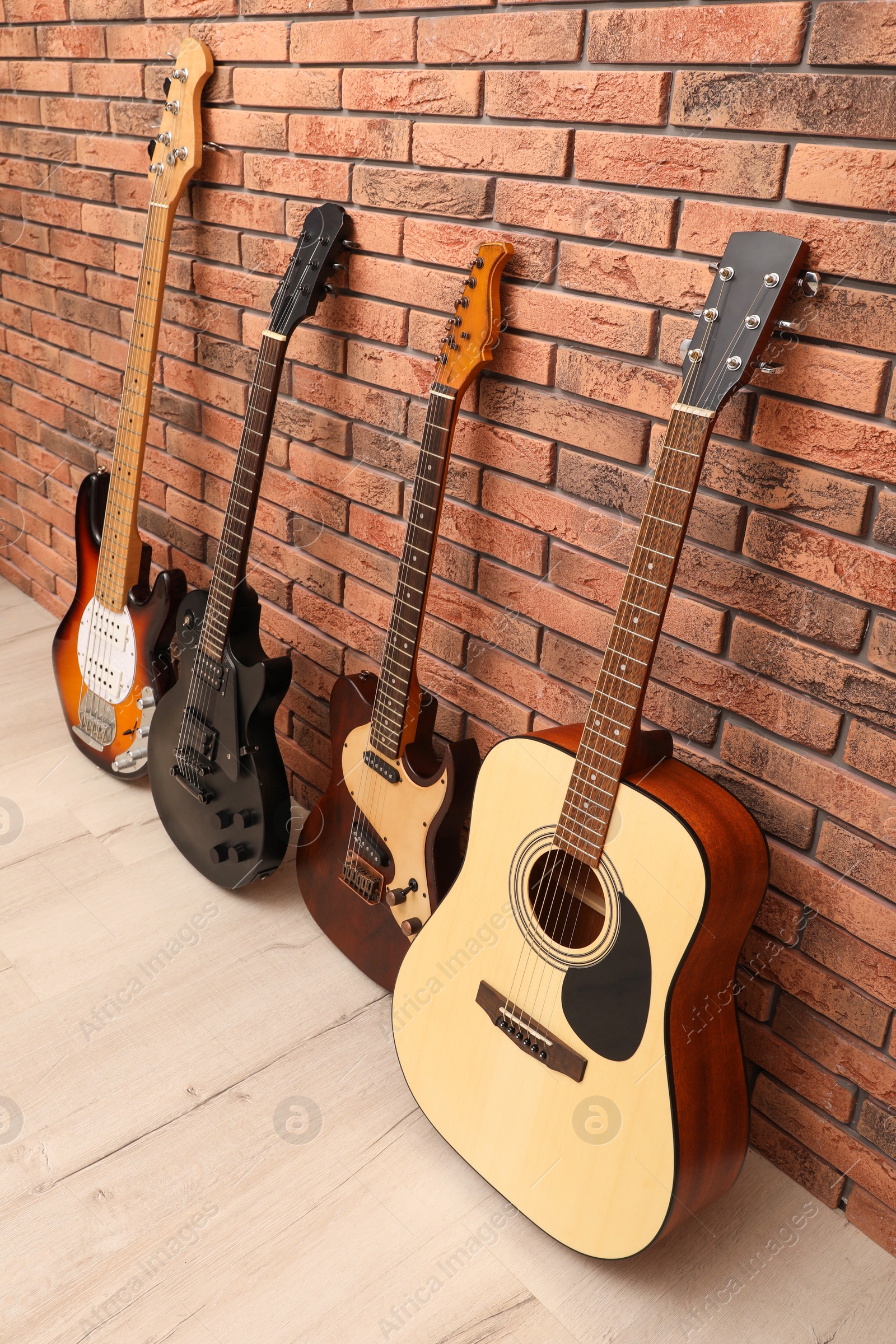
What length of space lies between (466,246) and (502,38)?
25 cm

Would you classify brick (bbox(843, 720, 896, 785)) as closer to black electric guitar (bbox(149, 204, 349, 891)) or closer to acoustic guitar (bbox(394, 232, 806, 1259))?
acoustic guitar (bbox(394, 232, 806, 1259))

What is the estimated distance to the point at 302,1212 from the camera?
132cm

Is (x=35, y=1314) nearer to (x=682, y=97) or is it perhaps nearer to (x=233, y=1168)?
(x=233, y=1168)

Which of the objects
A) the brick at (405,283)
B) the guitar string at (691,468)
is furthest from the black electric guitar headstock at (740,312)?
the brick at (405,283)

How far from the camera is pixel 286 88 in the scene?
165cm

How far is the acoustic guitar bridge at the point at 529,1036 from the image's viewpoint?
120 centimetres

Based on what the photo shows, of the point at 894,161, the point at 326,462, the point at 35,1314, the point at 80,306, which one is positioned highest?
the point at 894,161

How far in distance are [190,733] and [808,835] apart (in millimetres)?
1066

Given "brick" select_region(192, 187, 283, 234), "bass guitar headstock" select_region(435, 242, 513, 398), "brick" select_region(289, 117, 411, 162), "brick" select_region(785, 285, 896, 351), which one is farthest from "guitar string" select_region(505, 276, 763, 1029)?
"brick" select_region(192, 187, 283, 234)

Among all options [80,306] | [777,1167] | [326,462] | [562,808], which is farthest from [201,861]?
[80,306]

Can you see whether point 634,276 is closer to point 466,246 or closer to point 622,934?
point 466,246

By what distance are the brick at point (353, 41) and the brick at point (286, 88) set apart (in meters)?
0.02

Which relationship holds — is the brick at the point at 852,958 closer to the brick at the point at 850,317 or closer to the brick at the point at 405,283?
the brick at the point at 850,317

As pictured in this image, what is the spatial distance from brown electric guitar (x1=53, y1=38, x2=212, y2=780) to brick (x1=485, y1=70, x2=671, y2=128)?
70 centimetres
